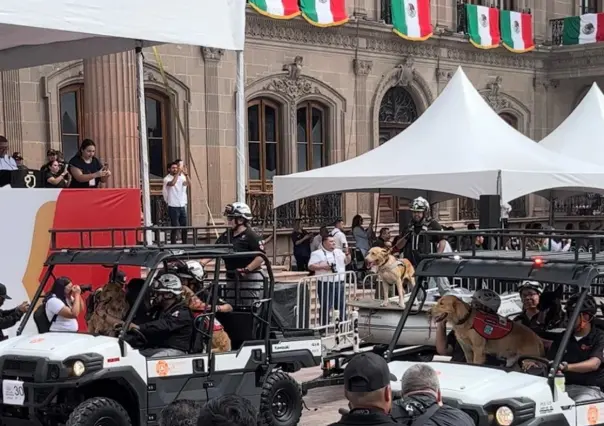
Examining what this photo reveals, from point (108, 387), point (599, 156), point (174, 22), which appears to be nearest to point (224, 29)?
point (174, 22)

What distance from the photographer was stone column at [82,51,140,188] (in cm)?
1662

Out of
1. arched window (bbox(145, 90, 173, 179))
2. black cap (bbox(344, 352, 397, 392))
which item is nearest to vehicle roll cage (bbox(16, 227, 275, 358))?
black cap (bbox(344, 352, 397, 392))

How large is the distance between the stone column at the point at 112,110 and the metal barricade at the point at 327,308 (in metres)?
6.14

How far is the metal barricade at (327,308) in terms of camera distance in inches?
462

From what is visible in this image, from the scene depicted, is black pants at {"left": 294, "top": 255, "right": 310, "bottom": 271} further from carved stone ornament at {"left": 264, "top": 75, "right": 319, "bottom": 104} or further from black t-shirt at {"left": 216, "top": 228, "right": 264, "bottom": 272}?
black t-shirt at {"left": 216, "top": 228, "right": 264, "bottom": 272}

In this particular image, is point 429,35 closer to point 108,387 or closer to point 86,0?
point 86,0

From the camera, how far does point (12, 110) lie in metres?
17.4

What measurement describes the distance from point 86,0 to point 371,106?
15.3 metres

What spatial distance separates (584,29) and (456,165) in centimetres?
1787

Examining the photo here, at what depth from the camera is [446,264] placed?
21.2ft

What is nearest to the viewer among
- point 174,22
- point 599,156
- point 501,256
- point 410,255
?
point 501,256

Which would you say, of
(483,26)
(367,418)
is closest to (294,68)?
(483,26)

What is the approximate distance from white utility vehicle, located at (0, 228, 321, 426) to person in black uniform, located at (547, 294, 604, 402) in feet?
9.41

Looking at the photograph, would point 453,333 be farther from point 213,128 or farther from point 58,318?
point 213,128
